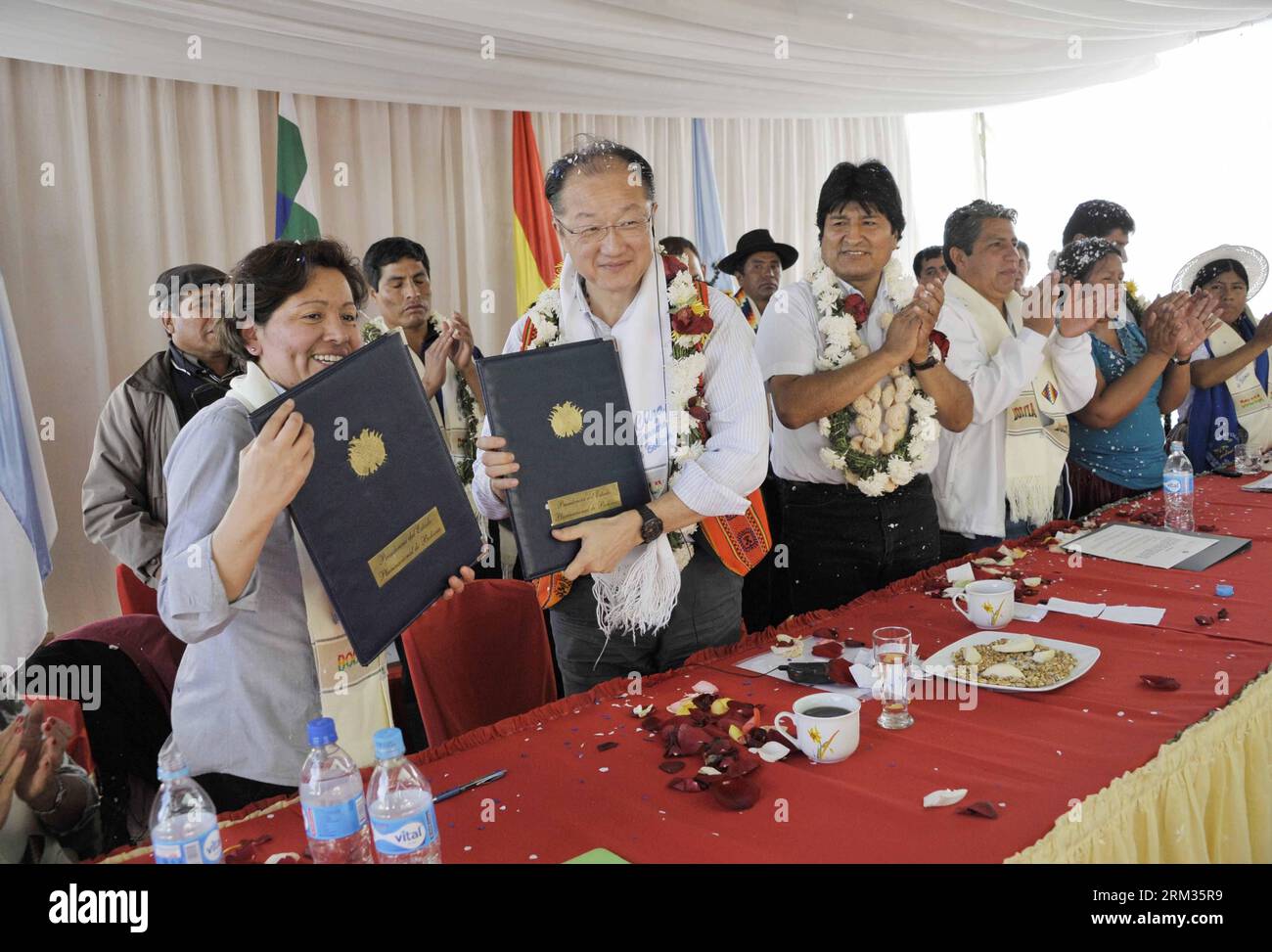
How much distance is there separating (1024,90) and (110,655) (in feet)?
20.7

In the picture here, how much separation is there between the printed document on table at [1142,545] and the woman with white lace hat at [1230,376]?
5.83 ft

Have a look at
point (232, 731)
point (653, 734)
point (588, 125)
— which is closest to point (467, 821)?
point (653, 734)

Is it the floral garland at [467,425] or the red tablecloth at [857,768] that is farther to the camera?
the floral garland at [467,425]

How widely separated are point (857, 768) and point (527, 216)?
4604mm

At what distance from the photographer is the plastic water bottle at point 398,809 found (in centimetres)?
117

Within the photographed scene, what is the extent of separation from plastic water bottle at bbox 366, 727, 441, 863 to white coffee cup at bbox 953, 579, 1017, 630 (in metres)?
1.36

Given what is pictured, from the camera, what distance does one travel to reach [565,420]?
2.01 metres

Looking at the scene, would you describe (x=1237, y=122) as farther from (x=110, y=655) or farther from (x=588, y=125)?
(x=110, y=655)

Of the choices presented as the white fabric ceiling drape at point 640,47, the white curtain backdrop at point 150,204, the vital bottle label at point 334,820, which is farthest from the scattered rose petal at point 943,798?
the white curtain backdrop at point 150,204

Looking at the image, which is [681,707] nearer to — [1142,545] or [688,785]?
[688,785]

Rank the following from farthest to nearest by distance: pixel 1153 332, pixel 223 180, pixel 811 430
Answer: pixel 223 180 < pixel 1153 332 < pixel 811 430

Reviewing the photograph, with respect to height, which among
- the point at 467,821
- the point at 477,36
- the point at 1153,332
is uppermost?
the point at 477,36

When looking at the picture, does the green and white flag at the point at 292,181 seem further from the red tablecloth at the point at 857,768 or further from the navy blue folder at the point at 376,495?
the red tablecloth at the point at 857,768

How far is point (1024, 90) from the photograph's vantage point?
623cm
